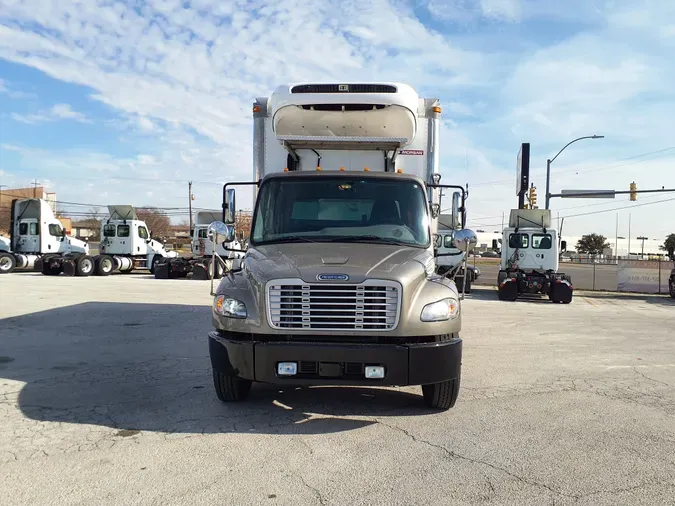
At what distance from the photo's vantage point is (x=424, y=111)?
771 centimetres

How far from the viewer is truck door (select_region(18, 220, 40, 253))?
27781 millimetres

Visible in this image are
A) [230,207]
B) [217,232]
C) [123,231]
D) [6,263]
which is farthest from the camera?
[123,231]

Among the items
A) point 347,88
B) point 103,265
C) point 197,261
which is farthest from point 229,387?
point 103,265

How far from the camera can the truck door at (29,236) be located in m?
27.8

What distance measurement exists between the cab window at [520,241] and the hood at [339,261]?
15844 millimetres

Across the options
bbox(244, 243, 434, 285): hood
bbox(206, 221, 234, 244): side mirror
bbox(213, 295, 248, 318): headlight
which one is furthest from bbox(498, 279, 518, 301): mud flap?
bbox(213, 295, 248, 318): headlight

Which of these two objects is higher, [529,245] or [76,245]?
[529,245]

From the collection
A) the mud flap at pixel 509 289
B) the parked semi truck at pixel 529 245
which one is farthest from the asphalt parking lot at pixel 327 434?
the parked semi truck at pixel 529 245

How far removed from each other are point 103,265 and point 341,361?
25657 millimetres

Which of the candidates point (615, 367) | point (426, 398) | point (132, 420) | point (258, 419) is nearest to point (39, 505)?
point (132, 420)

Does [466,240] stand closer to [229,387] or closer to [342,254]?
[342,254]

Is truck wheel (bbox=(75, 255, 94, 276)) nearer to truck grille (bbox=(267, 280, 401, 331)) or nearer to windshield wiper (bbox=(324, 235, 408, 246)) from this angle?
windshield wiper (bbox=(324, 235, 408, 246))

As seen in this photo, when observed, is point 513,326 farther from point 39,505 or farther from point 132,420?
point 39,505

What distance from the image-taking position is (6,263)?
87.4 feet
